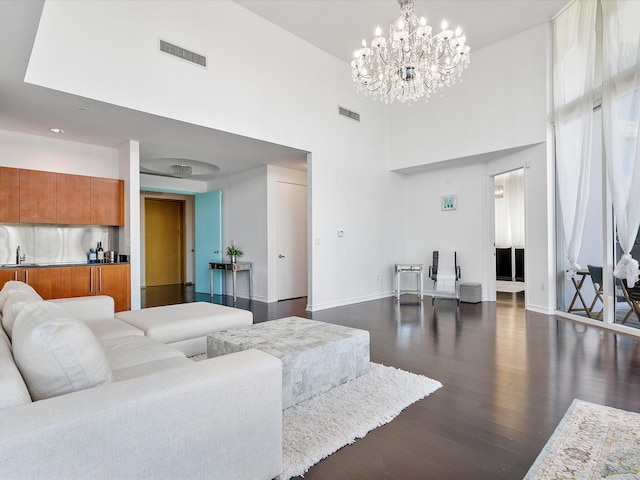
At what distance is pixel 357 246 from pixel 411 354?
11.5 ft

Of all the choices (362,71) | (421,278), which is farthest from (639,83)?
(421,278)

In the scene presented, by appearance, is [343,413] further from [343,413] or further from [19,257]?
[19,257]

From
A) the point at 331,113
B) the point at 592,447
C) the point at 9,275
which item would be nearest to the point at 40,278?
the point at 9,275

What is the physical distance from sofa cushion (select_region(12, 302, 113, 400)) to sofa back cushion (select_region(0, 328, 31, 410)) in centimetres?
6

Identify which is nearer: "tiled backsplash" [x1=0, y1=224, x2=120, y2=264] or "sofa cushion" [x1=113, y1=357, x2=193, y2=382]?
"sofa cushion" [x1=113, y1=357, x2=193, y2=382]

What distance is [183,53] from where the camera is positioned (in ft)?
14.5

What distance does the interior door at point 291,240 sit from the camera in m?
7.22

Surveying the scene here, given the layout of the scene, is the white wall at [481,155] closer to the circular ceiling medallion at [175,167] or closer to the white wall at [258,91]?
the white wall at [258,91]

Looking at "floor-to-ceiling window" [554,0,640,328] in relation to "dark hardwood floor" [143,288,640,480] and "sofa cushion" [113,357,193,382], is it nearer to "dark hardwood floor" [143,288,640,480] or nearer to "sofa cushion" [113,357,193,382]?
"dark hardwood floor" [143,288,640,480]

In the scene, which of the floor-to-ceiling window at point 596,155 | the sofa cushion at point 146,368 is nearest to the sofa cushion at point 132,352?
the sofa cushion at point 146,368

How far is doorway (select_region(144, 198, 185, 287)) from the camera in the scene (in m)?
9.80

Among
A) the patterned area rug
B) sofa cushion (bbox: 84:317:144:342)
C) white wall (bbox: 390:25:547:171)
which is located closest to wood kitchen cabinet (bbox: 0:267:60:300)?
sofa cushion (bbox: 84:317:144:342)

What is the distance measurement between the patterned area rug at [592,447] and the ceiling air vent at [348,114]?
5654 mm

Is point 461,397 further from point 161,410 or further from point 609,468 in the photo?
point 161,410
